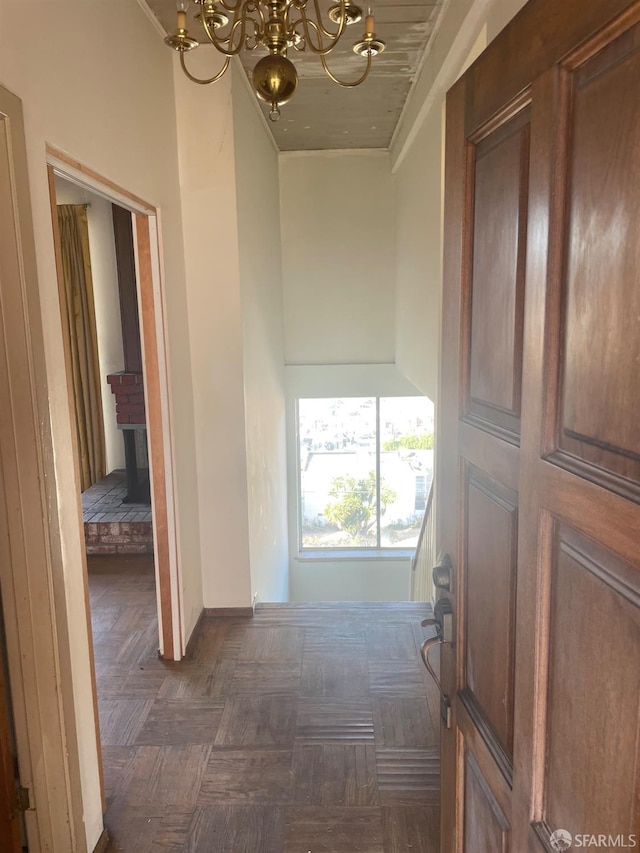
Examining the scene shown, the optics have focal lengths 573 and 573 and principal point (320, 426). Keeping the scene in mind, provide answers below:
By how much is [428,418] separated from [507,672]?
4.73 metres

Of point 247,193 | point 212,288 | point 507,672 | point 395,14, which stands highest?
point 395,14

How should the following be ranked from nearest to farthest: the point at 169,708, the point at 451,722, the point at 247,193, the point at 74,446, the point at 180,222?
the point at 451,722 → the point at 74,446 → the point at 169,708 → the point at 180,222 → the point at 247,193

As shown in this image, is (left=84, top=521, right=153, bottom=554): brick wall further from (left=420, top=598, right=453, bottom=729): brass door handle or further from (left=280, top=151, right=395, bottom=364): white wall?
(left=420, top=598, right=453, bottom=729): brass door handle

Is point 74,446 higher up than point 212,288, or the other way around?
point 212,288

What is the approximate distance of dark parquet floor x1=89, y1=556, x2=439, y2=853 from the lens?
180 cm

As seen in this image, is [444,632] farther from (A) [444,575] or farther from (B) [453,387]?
(B) [453,387]

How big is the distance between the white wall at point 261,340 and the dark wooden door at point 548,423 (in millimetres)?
1971

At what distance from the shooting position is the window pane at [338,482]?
5.71 metres

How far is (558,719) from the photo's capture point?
2.77ft

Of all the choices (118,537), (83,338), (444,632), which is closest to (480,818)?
(444,632)

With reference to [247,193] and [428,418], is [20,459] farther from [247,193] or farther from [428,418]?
[428,418]

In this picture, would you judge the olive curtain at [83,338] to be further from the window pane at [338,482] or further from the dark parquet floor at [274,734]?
the dark parquet floor at [274,734]

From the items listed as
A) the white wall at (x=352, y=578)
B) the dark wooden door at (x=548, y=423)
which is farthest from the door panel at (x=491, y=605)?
the white wall at (x=352, y=578)

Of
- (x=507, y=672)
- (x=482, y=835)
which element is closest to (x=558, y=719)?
(x=507, y=672)
